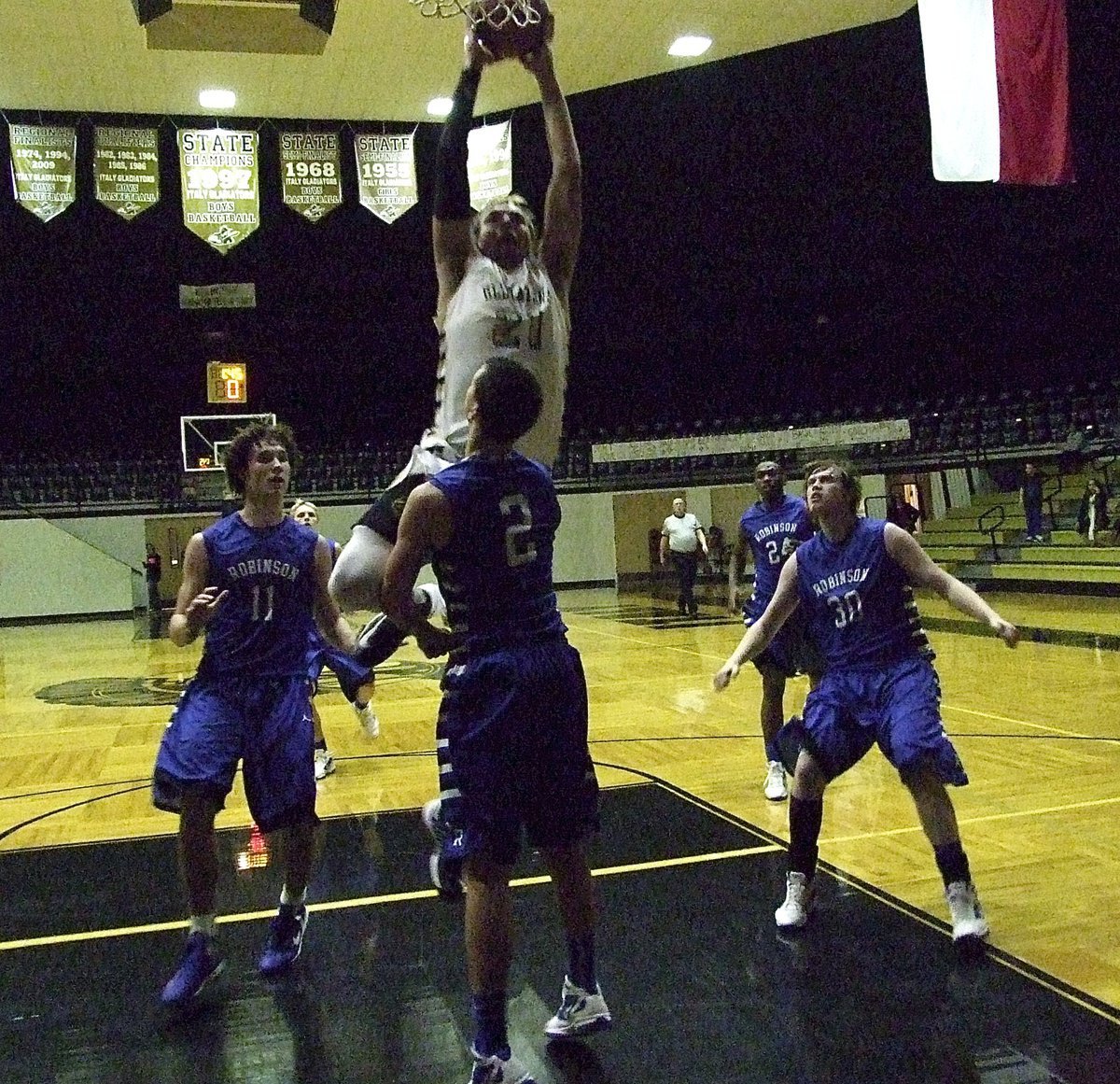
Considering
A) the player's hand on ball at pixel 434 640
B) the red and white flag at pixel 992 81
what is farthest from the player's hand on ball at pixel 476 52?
the red and white flag at pixel 992 81

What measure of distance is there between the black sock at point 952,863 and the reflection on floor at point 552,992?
203mm

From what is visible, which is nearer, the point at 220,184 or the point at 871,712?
the point at 871,712

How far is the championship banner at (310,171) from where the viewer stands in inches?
519

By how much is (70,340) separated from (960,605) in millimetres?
19615

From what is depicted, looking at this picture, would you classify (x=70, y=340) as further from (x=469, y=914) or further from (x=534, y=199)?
(x=469, y=914)

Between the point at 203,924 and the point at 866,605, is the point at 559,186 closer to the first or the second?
the point at 866,605

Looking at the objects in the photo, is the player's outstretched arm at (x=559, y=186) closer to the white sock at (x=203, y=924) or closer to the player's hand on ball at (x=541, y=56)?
the player's hand on ball at (x=541, y=56)

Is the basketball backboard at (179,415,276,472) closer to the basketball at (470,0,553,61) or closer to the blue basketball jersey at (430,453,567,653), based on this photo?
the basketball at (470,0,553,61)

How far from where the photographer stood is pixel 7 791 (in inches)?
225

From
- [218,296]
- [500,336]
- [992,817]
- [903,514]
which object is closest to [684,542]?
[903,514]

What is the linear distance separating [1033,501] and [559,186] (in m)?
14.0

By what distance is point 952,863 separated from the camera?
10.3ft

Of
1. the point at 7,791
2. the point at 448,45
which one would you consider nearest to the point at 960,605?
the point at 7,791

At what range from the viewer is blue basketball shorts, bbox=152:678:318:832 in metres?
2.98
